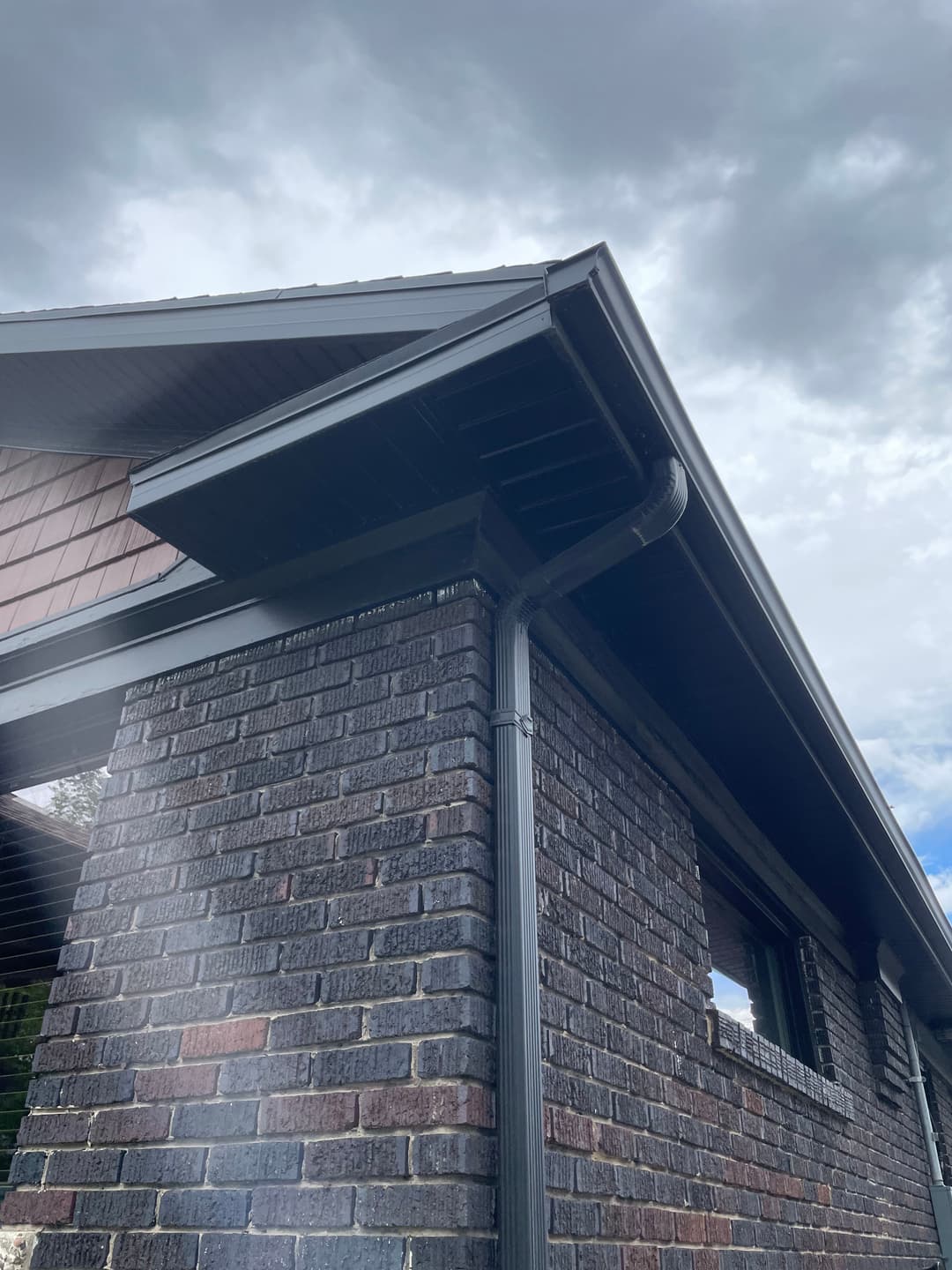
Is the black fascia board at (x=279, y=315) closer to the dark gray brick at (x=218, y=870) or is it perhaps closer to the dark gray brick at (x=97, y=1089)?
the dark gray brick at (x=218, y=870)

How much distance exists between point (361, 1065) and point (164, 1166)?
589 mm

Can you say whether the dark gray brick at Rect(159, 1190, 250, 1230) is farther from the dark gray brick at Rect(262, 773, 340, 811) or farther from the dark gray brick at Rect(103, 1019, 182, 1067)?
the dark gray brick at Rect(262, 773, 340, 811)

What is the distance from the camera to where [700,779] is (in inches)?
171

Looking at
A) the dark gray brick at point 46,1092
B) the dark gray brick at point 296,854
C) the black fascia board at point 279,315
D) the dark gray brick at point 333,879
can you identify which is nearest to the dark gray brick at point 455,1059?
the dark gray brick at point 333,879

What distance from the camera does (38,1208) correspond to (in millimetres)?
2473

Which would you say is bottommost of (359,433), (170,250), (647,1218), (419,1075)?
(647,1218)

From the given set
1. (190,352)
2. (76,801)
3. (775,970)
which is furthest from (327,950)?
(775,970)

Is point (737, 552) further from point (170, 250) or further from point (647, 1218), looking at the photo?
point (170, 250)

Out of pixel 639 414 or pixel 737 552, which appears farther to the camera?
pixel 737 552

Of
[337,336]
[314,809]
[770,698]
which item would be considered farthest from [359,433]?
[770,698]

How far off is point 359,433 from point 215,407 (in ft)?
4.35

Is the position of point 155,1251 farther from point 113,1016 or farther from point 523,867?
point 523,867

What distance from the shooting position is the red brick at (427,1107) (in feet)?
6.66

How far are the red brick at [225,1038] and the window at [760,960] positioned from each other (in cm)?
305
